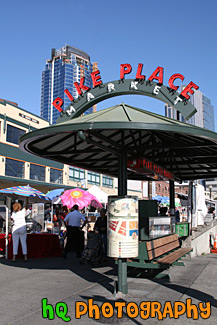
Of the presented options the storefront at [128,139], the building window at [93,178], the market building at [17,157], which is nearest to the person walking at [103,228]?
the storefront at [128,139]

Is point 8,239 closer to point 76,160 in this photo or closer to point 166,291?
point 76,160

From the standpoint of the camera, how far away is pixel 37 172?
35938 mm

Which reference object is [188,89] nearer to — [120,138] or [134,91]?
[134,91]

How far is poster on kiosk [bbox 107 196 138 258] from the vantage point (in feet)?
21.5

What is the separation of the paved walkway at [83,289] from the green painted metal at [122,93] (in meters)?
5.51

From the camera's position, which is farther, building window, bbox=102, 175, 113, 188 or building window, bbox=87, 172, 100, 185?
building window, bbox=102, 175, 113, 188

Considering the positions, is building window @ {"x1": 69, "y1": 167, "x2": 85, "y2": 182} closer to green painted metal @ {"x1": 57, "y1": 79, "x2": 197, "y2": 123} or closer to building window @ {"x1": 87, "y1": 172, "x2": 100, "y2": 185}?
building window @ {"x1": 87, "y1": 172, "x2": 100, "y2": 185}

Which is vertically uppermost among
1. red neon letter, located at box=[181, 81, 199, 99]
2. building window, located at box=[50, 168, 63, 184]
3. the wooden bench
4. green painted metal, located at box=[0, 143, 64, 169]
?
green painted metal, located at box=[0, 143, 64, 169]

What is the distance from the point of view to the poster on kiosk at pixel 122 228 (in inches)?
258

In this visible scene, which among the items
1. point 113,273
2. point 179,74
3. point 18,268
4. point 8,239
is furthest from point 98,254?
point 179,74

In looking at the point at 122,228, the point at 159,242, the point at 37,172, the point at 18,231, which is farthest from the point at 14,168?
the point at 122,228

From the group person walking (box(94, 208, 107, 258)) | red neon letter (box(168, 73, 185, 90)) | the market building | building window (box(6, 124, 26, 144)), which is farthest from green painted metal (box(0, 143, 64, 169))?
person walking (box(94, 208, 107, 258))

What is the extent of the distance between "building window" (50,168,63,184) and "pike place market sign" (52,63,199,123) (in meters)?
26.4

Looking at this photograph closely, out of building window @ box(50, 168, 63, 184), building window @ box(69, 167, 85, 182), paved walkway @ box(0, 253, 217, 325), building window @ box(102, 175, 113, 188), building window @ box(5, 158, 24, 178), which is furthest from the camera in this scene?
building window @ box(102, 175, 113, 188)
